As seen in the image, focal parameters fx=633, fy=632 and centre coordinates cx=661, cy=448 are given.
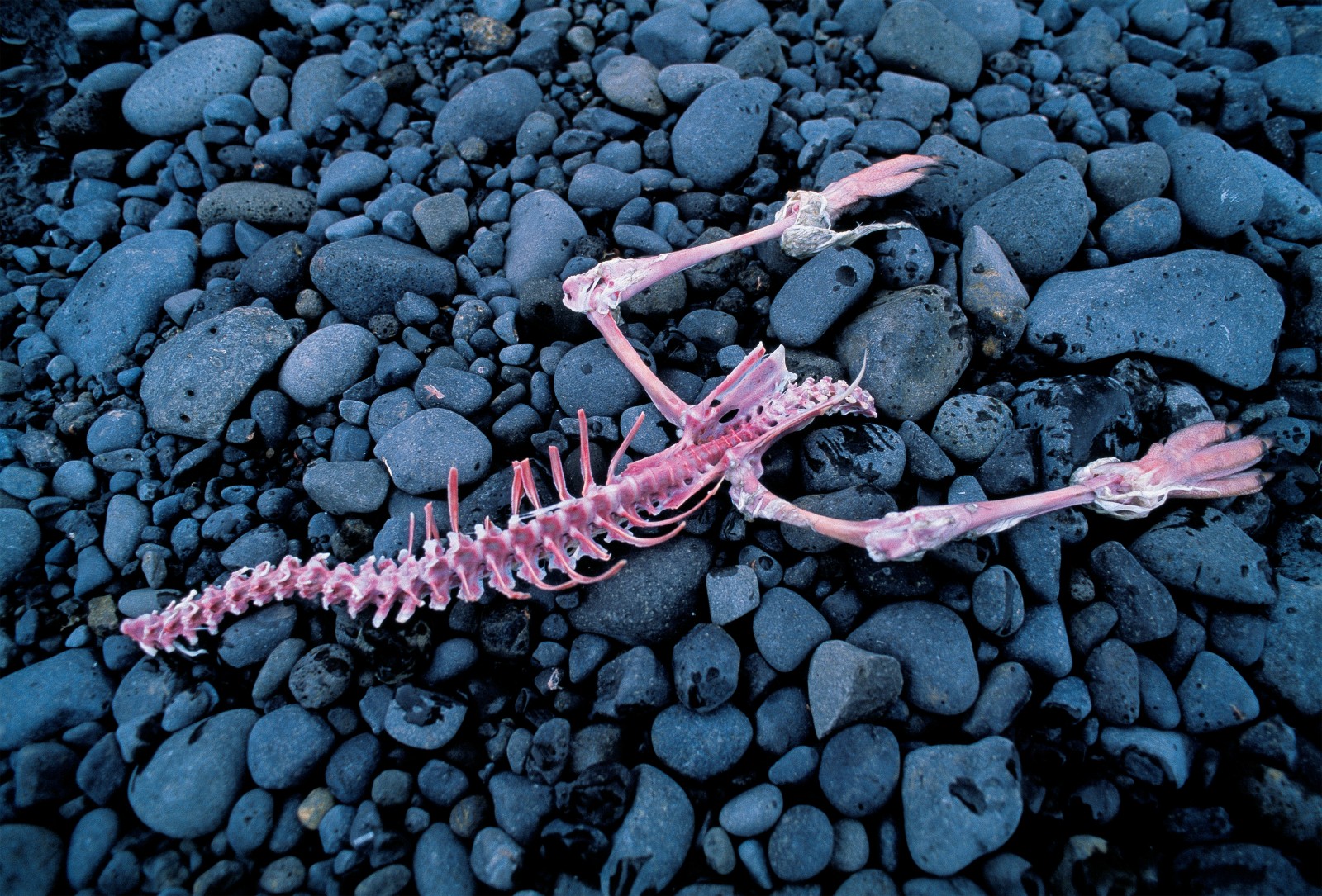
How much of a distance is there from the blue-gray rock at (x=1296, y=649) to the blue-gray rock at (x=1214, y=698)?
0.59ft

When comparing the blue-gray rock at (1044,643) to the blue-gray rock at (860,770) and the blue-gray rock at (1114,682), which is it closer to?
the blue-gray rock at (1114,682)

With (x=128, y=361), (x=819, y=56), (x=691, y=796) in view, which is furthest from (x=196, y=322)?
(x=819, y=56)

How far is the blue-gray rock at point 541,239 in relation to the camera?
461cm

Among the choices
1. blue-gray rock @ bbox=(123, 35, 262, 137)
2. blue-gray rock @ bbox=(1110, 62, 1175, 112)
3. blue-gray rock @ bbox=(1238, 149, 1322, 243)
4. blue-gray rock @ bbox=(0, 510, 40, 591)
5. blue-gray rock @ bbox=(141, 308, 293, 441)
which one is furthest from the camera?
blue-gray rock @ bbox=(123, 35, 262, 137)

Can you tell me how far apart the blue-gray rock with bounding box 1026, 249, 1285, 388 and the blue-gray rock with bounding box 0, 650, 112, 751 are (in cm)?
590

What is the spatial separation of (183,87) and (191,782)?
5.64m

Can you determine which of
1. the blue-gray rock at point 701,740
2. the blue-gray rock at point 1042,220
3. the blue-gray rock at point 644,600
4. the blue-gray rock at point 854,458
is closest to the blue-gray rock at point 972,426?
the blue-gray rock at point 854,458

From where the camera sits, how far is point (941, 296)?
4.07 m

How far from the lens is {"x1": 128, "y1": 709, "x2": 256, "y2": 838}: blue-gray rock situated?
9.79ft

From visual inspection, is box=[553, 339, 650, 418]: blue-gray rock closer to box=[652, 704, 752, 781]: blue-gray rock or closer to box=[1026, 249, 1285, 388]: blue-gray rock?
box=[652, 704, 752, 781]: blue-gray rock

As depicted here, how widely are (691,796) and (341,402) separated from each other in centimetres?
→ 315

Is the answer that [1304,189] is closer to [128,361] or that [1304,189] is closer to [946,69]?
[946,69]

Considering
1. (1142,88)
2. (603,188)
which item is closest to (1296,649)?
(1142,88)

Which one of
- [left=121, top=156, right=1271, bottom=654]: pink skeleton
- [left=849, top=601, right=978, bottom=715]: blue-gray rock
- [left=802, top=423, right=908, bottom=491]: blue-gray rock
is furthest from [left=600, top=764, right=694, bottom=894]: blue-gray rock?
[left=802, top=423, right=908, bottom=491]: blue-gray rock
